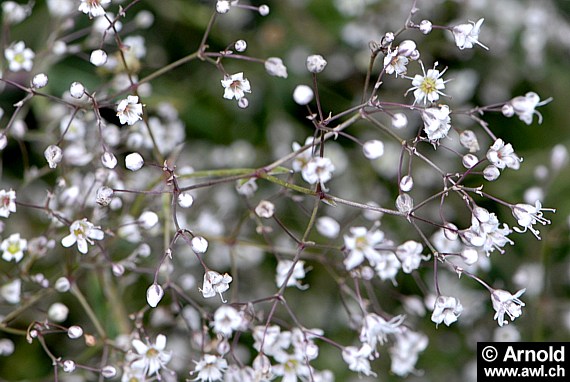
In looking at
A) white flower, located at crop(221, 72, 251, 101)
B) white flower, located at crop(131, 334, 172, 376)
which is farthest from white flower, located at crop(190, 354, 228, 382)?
white flower, located at crop(221, 72, 251, 101)

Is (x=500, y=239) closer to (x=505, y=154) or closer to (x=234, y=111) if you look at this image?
(x=505, y=154)

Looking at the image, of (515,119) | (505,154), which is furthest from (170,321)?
(515,119)

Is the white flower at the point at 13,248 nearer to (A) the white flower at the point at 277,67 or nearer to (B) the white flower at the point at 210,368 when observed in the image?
(B) the white flower at the point at 210,368

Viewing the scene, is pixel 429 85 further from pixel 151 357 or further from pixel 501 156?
pixel 151 357

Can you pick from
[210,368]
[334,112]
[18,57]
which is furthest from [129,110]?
[334,112]

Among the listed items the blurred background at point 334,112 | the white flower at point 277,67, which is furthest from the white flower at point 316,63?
the blurred background at point 334,112

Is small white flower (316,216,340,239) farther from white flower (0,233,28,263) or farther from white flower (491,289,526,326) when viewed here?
white flower (0,233,28,263)
